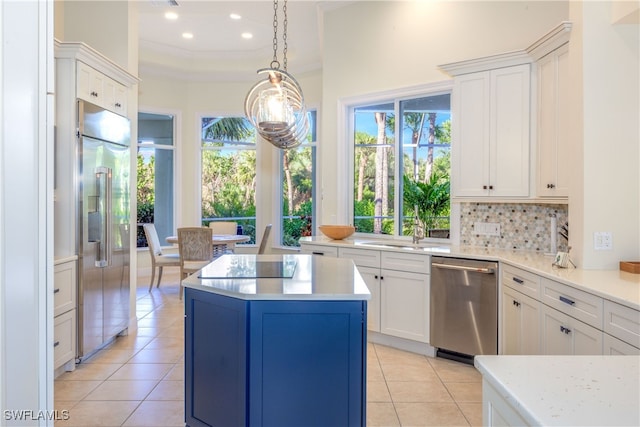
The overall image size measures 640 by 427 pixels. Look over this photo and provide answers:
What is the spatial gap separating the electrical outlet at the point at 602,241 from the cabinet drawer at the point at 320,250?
88.4 inches

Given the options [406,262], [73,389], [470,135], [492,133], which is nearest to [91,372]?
[73,389]

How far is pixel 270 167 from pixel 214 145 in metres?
1.15

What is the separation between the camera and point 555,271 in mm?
2627

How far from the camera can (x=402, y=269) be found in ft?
12.6

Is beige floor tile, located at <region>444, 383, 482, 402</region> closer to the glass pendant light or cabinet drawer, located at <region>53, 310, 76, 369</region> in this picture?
the glass pendant light

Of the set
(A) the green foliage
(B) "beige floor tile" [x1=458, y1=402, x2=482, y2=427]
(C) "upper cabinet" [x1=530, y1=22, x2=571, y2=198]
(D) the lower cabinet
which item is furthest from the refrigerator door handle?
(C) "upper cabinet" [x1=530, y1=22, x2=571, y2=198]

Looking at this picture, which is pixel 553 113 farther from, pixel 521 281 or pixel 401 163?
pixel 401 163

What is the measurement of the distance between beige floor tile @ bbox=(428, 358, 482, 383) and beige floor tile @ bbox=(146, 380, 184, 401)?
1946mm

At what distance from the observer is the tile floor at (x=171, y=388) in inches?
105

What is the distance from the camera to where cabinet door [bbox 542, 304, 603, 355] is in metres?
2.09

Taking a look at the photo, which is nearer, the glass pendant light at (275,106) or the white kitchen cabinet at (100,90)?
the glass pendant light at (275,106)

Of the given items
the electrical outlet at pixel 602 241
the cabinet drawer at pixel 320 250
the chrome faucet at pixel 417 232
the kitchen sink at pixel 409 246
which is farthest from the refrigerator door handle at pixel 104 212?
the electrical outlet at pixel 602 241

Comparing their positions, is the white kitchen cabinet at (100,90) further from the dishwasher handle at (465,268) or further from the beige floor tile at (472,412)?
the beige floor tile at (472,412)

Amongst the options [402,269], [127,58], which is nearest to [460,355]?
[402,269]
